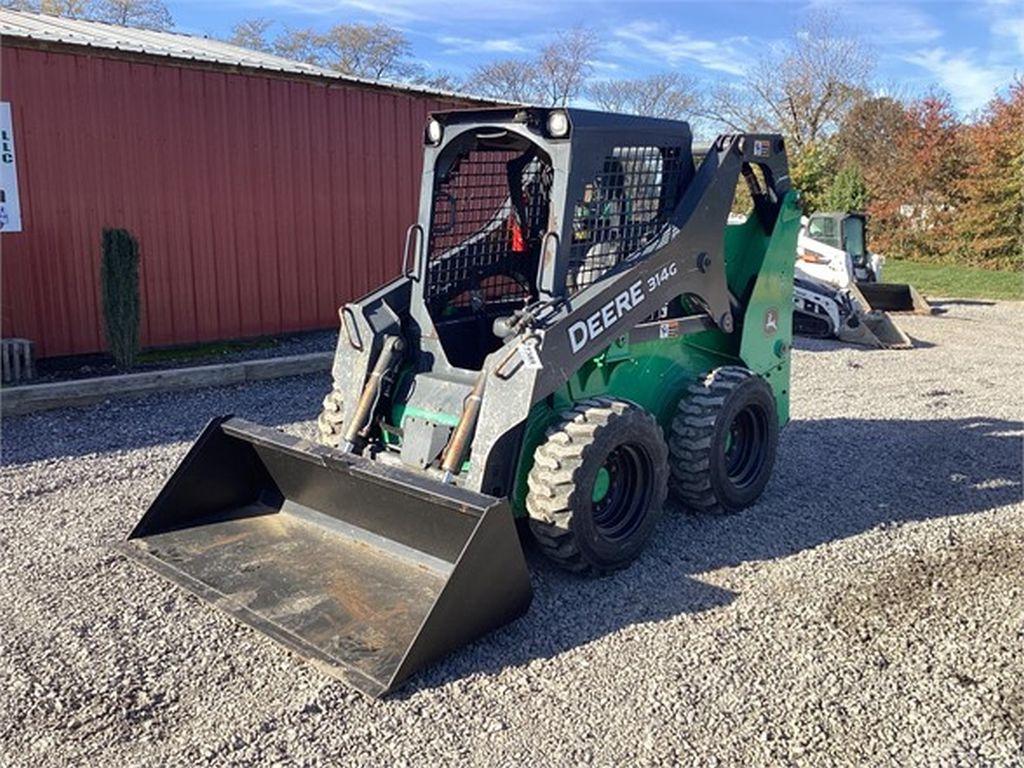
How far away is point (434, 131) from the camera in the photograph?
15.3 feet

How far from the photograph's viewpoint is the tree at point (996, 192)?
21250mm

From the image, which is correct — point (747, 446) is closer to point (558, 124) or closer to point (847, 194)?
point (558, 124)

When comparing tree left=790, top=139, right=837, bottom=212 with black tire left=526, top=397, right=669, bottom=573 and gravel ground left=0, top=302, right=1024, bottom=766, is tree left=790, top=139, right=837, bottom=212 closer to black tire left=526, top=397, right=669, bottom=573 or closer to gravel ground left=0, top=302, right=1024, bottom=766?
gravel ground left=0, top=302, right=1024, bottom=766

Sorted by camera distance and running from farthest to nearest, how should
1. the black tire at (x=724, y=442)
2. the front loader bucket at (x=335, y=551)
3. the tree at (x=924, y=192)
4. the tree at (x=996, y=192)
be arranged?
the tree at (x=924, y=192), the tree at (x=996, y=192), the black tire at (x=724, y=442), the front loader bucket at (x=335, y=551)

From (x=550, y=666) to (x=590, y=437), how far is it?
1006mm

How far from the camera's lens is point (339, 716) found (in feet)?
10.1

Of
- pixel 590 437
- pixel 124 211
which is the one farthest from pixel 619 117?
pixel 124 211

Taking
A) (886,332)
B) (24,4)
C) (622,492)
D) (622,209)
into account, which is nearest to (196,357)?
(622,209)

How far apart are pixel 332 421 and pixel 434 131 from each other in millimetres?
1608

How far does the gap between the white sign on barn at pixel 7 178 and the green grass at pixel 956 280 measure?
15.7m

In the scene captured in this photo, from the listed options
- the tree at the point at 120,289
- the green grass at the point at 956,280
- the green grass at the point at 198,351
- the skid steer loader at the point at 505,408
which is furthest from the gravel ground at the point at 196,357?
the green grass at the point at 956,280

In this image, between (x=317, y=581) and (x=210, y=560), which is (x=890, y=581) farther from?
(x=210, y=560)

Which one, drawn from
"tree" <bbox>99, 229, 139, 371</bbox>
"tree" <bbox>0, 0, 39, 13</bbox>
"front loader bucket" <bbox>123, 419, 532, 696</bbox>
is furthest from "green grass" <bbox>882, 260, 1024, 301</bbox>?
"tree" <bbox>0, 0, 39, 13</bbox>

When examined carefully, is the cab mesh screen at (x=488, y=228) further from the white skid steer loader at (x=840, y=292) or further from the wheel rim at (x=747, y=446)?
the white skid steer loader at (x=840, y=292)
